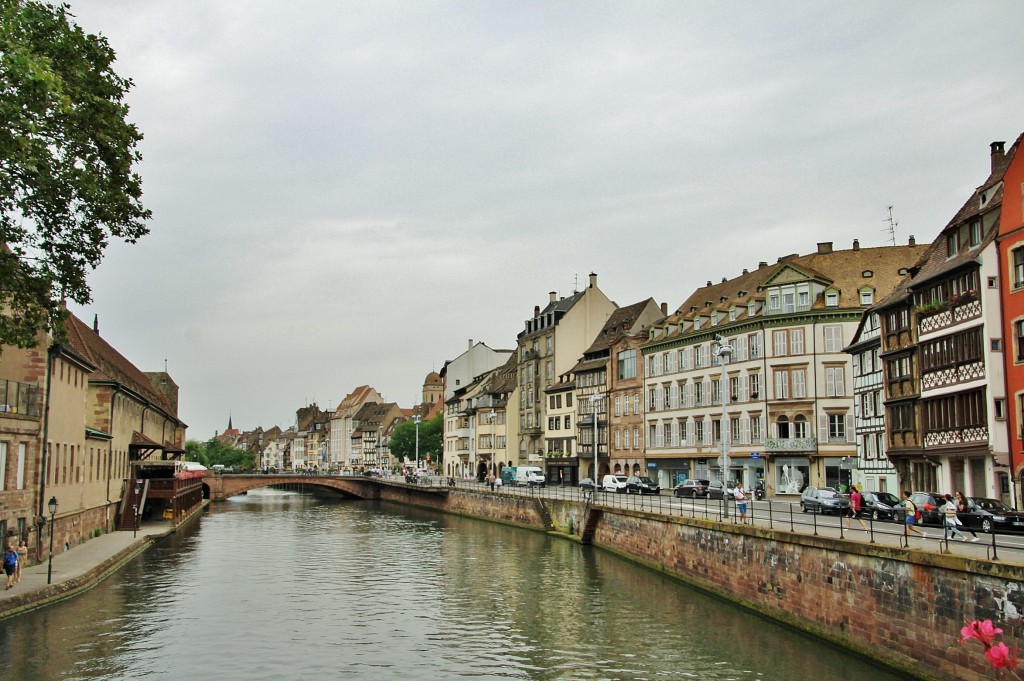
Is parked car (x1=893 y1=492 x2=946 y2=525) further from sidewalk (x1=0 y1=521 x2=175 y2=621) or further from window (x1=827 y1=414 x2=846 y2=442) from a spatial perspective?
sidewalk (x1=0 y1=521 x2=175 y2=621)

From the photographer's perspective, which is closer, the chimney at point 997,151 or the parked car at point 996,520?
the parked car at point 996,520

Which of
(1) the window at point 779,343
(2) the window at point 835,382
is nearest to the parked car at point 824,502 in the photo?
(2) the window at point 835,382

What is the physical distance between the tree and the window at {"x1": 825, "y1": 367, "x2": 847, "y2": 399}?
47.2 metres

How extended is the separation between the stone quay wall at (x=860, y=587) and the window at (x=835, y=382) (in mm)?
24009

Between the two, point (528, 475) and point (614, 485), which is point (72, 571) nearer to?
point (614, 485)

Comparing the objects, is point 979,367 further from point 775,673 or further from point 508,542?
point 508,542

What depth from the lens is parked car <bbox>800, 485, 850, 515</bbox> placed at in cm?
3869

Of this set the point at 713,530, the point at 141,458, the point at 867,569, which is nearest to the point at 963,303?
the point at 713,530

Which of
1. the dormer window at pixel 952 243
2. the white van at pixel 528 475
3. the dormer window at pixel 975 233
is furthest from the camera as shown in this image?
the white van at pixel 528 475

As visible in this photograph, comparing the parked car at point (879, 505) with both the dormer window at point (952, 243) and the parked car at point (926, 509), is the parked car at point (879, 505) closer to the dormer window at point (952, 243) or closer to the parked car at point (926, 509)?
the parked car at point (926, 509)

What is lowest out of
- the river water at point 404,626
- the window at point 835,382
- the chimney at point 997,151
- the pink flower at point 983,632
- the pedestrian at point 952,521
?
the river water at point 404,626

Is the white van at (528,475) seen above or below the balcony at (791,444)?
below

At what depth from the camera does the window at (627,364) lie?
77125mm

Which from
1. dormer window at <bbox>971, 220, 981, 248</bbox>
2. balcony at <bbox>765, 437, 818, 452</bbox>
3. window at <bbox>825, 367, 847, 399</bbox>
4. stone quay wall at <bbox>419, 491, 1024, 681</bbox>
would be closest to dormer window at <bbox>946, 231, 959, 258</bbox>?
dormer window at <bbox>971, 220, 981, 248</bbox>
